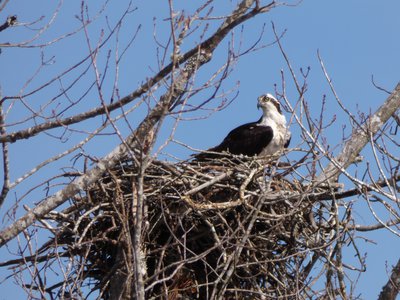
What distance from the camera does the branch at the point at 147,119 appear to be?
6.01m

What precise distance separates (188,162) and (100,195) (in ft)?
3.40

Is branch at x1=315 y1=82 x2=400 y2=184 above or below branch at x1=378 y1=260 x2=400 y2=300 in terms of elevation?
above

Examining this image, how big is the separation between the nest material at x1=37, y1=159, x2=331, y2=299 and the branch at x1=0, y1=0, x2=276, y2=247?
1.63 metres

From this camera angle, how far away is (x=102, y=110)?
592 centimetres

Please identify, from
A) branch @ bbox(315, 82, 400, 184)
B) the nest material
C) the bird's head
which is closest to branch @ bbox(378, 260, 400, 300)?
the nest material

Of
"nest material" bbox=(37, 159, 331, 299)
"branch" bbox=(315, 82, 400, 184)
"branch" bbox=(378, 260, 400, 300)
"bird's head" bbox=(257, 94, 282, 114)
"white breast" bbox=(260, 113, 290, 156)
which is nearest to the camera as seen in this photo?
"branch" bbox=(378, 260, 400, 300)

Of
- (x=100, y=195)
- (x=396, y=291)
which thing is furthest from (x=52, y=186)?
(x=396, y=291)

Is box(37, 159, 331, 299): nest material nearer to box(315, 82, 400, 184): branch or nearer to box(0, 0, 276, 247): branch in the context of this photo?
box(315, 82, 400, 184): branch

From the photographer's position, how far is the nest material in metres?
8.34

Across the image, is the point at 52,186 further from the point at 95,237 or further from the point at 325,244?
the point at 325,244

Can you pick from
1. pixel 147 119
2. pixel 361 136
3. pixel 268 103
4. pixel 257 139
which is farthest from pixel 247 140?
pixel 147 119

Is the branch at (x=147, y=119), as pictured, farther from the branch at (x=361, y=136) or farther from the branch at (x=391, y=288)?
the branch at (x=361, y=136)

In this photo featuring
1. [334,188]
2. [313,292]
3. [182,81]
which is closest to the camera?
[182,81]

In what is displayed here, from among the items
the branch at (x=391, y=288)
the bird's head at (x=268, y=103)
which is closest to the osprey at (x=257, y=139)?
the bird's head at (x=268, y=103)
